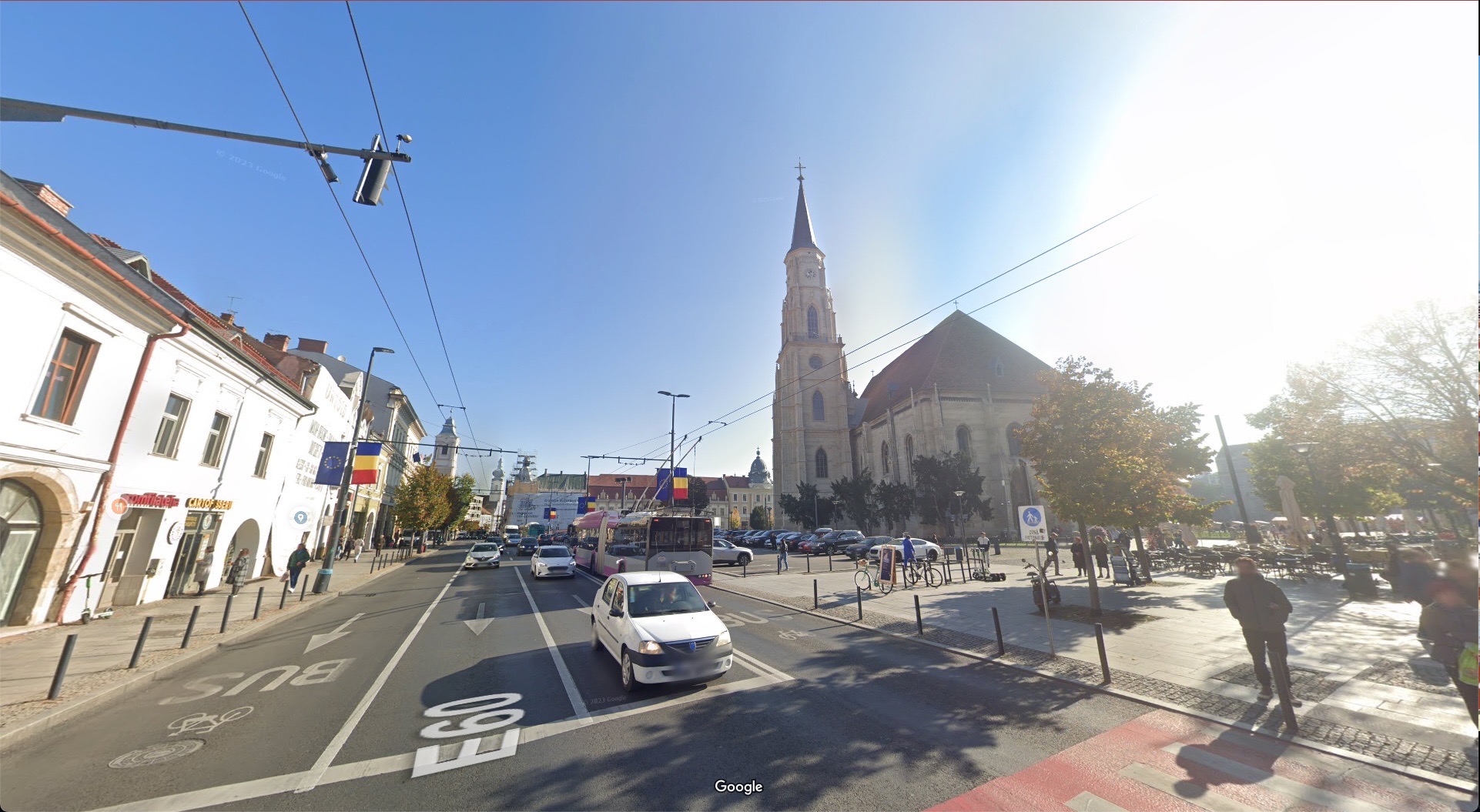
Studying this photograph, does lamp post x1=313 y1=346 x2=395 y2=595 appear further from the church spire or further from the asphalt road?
the church spire

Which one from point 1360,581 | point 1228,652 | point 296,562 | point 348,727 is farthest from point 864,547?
point 348,727

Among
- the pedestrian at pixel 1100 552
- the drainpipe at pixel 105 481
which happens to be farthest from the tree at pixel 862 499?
the drainpipe at pixel 105 481

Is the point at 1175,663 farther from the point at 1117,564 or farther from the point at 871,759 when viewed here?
the point at 1117,564

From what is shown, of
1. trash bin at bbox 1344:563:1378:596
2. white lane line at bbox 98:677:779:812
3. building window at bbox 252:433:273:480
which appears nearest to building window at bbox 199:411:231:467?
building window at bbox 252:433:273:480

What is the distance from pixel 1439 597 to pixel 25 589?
2395 cm

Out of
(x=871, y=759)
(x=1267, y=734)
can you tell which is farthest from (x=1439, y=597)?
(x=871, y=759)

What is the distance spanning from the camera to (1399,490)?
16.4 m

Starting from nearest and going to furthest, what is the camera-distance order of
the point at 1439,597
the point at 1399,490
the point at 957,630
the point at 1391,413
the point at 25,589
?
1. the point at 1439,597
2. the point at 25,589
3. the point at 957,630
4. the point at 1391,413
5. the point at 1399,490

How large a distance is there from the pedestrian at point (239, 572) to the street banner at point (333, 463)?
3240 mm

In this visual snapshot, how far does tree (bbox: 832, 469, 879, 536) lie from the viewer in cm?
5216

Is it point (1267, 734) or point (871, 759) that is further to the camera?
point (1267, 734)

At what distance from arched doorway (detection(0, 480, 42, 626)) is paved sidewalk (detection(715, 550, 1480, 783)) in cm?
1770

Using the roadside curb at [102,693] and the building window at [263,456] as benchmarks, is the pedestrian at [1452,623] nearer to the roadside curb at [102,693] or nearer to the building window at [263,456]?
the roadside curb at [102,693]

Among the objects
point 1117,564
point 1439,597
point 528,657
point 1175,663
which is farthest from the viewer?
point 1117,564
